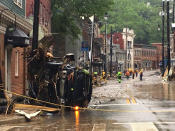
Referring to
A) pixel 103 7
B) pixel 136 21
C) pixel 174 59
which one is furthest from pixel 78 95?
pixel 136 21

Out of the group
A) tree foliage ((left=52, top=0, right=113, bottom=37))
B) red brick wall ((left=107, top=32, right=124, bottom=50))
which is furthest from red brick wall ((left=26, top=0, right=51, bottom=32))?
red brick wall ((left=107, top=32, right=124, bottom=50))

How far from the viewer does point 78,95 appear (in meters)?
17.5

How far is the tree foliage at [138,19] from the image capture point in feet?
455

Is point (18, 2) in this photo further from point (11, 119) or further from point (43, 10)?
point (11, 119)

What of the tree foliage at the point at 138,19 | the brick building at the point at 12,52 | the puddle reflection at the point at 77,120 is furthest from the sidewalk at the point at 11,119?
the tree foliage at the point at 138,19

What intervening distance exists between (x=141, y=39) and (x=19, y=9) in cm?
12503

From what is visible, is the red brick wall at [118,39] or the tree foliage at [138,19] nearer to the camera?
the red brick wall at [118,39]

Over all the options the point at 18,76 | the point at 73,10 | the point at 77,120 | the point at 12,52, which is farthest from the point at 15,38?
the point at 73,10

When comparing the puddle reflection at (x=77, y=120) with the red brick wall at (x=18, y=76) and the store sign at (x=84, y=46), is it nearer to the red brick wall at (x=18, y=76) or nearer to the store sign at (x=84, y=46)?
the red brick wall at (x=18, y=76)

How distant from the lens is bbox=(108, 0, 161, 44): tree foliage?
5463 inches

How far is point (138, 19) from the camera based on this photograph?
14262 cm

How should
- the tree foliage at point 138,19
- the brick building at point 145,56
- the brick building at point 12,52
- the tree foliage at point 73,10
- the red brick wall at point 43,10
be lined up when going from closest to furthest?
the brick building at point 12,52, the red brick wall at point 43,10, the tree foliage at point 73,10, the brick building at point 145,56, the tree foliage at point 138,19

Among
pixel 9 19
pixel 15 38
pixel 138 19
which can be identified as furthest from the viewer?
pixel 138 19

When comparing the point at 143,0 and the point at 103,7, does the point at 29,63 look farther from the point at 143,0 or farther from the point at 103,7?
the point at 143,0
